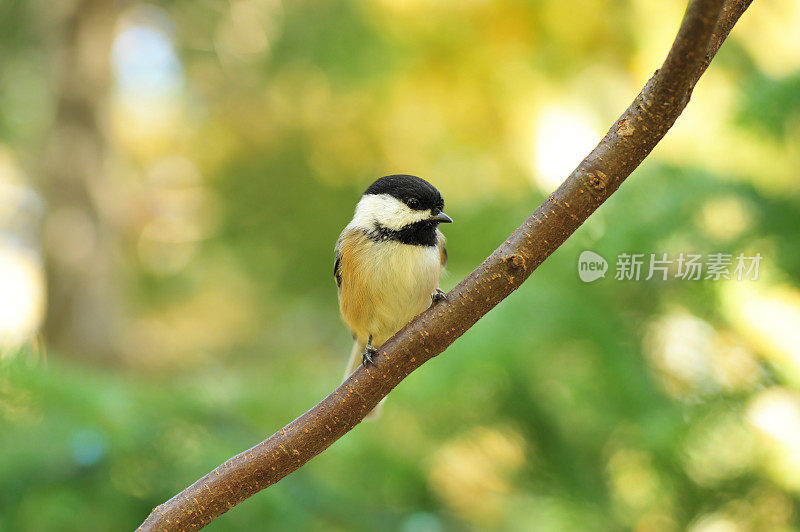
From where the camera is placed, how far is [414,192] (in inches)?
45.2

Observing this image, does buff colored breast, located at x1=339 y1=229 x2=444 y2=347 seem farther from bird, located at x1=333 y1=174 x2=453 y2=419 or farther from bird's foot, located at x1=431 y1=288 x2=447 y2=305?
bird's foot, located at x1=431 y1=288 x2=447 y2=305

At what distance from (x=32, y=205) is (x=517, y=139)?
8.59ft

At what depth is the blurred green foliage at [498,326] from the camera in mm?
1558

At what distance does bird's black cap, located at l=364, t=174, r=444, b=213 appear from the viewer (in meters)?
1.14

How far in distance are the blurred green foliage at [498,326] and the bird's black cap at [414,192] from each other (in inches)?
20.1

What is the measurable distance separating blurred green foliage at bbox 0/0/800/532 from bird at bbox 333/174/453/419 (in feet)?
1.34

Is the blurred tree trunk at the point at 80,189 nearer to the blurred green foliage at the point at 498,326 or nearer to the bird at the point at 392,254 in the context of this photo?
the blurred green foliage at the point at 498,326

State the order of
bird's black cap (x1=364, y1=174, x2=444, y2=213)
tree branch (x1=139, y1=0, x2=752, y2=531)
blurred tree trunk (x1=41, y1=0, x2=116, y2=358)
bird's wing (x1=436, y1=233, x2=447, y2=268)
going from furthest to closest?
blurred tree trunk (x1=41, y1=0, x2=116, y2=358) < bird's wing (x1=436, y1=233, x2=447, y2=268) < bird's black cap (x1=364, y1=174, x2=444, y2=213) < tree branch (x1=139, y1=0, x2=752, y2=531)

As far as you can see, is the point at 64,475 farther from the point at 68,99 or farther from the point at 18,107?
the point at 18,107

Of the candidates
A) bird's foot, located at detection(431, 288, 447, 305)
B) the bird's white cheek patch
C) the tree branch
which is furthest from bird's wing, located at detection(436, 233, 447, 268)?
the tree branch

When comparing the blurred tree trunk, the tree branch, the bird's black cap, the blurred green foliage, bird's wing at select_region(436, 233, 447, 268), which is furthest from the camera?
the blurred tree trunk

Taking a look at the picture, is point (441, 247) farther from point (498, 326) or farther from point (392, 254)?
point (498, 326)

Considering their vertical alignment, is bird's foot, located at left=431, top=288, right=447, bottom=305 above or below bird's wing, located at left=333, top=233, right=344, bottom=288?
below

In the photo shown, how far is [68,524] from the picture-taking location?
1479 mm
